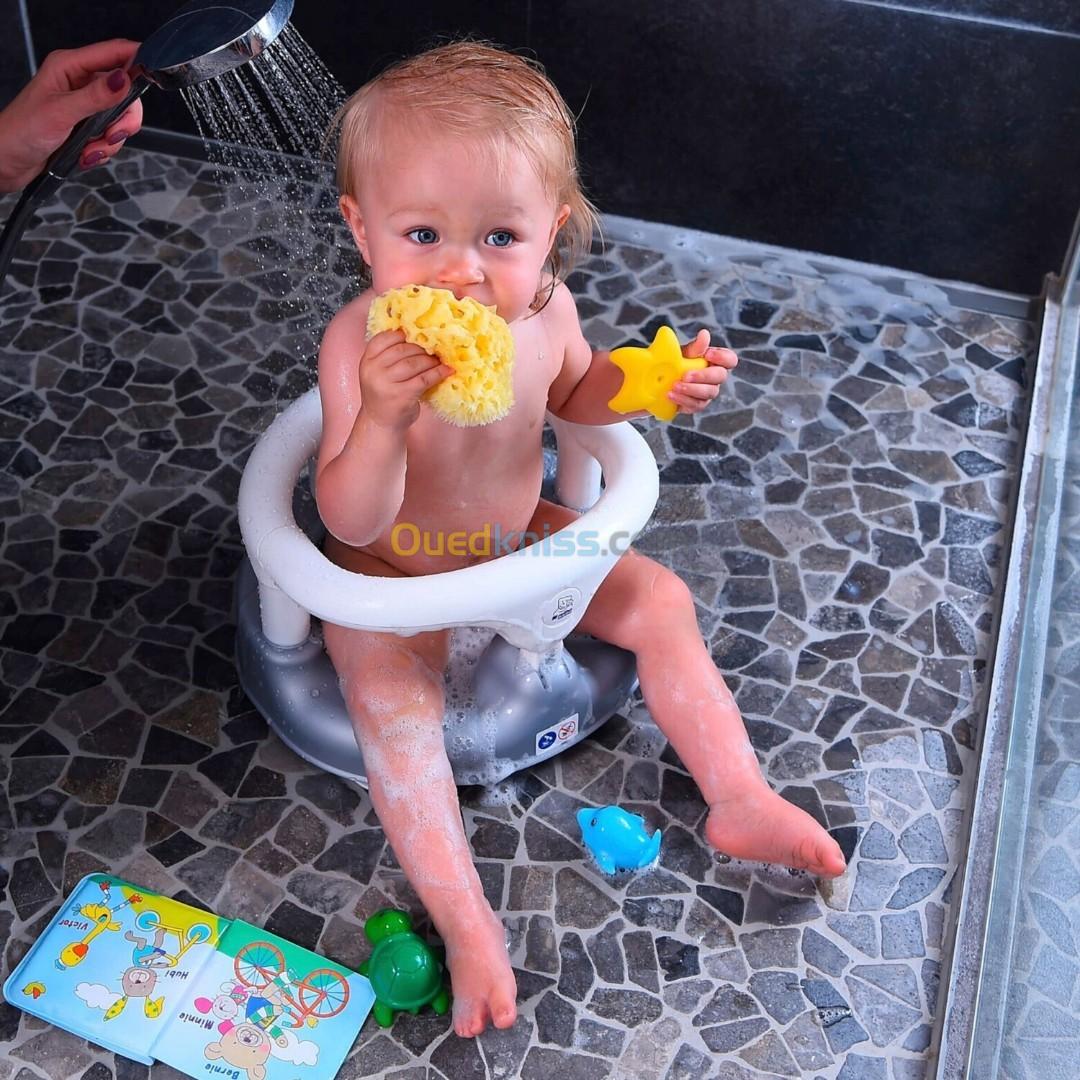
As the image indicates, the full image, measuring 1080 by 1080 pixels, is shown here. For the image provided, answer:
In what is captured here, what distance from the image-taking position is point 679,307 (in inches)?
79.8

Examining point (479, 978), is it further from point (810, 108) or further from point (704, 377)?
point (810, 108)

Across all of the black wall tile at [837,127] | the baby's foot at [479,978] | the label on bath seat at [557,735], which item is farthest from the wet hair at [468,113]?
the black wall tile at [837,127]

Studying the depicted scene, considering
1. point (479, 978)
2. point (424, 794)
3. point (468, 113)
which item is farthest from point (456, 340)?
point (479, 978)

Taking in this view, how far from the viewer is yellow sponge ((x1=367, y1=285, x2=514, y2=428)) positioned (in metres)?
1.05

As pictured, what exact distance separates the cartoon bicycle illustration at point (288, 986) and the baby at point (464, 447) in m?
0.12

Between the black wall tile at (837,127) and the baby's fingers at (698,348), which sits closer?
the baby's fingers at (698,348)

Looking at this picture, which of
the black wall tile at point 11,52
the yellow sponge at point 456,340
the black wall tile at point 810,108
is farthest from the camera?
the black wall tile at point 11,52

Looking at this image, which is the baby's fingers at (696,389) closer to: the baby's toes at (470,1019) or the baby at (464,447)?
the baby at (464,447)

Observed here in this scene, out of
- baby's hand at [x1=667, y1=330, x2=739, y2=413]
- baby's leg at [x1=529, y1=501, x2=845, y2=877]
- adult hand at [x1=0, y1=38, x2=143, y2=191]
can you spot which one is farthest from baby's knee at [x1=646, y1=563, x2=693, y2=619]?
adult hand at [x1=0, y1=38, x2=143, y2=191]

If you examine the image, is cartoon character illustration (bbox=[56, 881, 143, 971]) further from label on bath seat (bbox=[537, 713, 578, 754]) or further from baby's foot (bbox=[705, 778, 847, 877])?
baby's foot (bbox=[705, 778, 847, 877])

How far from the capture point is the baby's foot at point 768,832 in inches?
52.4

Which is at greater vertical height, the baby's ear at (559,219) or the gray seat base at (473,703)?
the baby's ear at (559,219)

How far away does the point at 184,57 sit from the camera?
1143mm

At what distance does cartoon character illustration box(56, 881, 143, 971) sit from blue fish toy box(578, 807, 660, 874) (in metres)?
0.44
